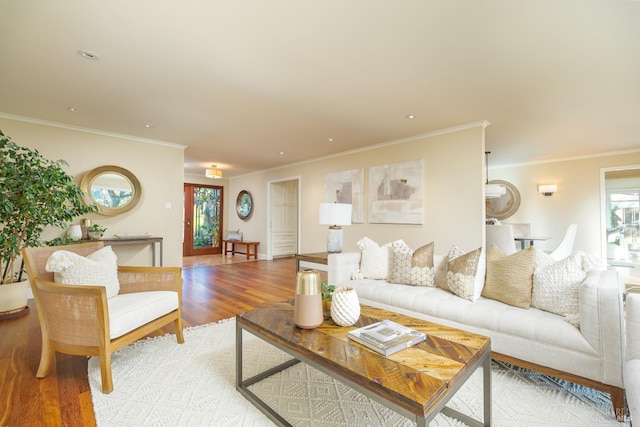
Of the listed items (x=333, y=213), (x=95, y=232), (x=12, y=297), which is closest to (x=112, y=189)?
(x=95, y=232)

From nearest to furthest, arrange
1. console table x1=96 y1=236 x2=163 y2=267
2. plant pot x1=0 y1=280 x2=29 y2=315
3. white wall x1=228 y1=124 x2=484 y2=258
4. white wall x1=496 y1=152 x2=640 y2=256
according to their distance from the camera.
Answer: plant pot x1=0 y1=280 x2=29 y2=315 → white wall x1=228 y1=124 x2=484 y2=258 → console table x1=96 y1=236 x2=163 y2=267 → white wall x1=496 y1=152 x2=640 y2=256

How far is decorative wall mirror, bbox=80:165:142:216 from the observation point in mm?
Result: 4311

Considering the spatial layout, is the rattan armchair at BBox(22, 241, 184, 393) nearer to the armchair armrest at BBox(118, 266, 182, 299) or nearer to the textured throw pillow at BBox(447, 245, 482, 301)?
the armchair armrest at BBox(118, 266, 182, 299)

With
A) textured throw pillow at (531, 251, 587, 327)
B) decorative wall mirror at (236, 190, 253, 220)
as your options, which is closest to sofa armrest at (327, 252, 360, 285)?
Answer: textured throw pillow at (531, 251, 587, 327)

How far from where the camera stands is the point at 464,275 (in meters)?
2.21

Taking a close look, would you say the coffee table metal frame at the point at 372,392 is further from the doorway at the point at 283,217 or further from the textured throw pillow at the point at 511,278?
the doorway at the point at 283,217

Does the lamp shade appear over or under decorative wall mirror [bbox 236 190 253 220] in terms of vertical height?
under

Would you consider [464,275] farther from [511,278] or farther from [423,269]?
[423,269]

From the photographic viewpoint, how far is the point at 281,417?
1.47 metres

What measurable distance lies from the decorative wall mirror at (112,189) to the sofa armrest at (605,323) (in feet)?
18.0

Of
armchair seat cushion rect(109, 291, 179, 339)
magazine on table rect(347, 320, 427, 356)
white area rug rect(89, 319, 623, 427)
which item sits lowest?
white area rug rect(89, 319, 623, 427)

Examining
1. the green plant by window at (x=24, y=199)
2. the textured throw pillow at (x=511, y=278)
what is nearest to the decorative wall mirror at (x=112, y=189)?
the green plant by window at (x=24, y=199)

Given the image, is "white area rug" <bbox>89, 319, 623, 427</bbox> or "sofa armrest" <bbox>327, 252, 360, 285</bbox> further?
"sofa armrest" <bbox>327, 252, 360, 285</bbox>

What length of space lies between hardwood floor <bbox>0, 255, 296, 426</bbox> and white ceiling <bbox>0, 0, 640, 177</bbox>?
2.32 meters
